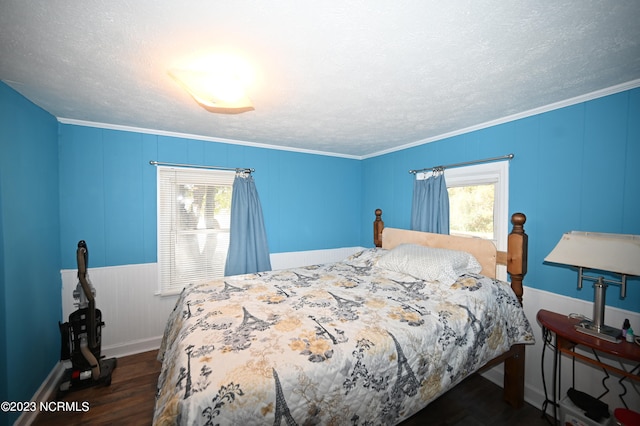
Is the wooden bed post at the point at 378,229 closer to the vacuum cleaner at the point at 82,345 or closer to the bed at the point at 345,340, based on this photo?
the bed at the point at 345,340

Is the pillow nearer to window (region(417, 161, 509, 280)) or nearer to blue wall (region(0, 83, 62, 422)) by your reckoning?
window (region(417, 161, 509, 280))

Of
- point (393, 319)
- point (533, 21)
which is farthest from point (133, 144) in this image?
point (533, 21)

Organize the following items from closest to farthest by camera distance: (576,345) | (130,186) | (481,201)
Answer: (576,345) < (481,201) < (130,186)

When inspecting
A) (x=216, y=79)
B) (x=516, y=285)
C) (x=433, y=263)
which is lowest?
(x=516, y=285)

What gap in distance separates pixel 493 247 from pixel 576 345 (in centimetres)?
87

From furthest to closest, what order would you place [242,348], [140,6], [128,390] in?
[128,390] < [242,348] < [140,6]

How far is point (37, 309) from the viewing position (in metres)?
2.07

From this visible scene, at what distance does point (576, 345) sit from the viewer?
1849mm

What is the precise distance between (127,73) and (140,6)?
73 centimetres

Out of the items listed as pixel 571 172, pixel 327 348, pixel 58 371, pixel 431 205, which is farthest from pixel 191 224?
pixel 571 172

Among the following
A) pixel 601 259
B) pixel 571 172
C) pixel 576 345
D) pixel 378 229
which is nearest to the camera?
pixel 601 259

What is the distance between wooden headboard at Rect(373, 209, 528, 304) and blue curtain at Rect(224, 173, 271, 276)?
1.87m

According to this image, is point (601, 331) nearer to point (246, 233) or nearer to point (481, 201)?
point (481, 201)

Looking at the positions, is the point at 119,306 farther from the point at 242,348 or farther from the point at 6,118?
the point at 242,348
